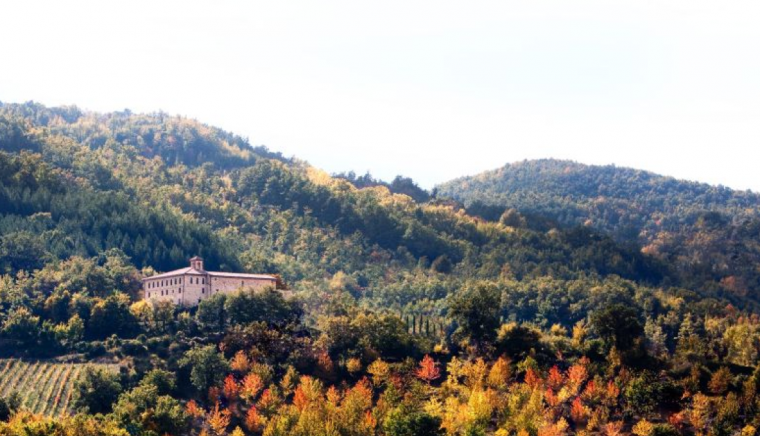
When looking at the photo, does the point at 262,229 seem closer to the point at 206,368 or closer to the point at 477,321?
the point at 477,321

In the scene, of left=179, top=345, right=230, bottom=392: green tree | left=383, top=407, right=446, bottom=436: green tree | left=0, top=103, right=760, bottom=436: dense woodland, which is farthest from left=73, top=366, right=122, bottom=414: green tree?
left=383, top=407, right=446, bottom=436: green tree

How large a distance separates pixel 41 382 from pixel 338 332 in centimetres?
2751

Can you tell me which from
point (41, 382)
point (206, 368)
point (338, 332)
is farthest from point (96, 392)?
point (338, 332)

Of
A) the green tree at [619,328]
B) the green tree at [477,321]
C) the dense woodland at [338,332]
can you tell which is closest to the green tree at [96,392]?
the dense woodland at [338,332]

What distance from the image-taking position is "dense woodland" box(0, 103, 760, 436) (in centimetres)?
8212

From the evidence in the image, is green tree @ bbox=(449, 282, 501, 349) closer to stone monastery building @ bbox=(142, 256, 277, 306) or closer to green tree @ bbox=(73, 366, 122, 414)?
stone monastery building @ bbox=(142, 256, 277, 306)

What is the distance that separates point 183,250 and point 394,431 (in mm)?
63888

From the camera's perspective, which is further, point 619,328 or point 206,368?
point 619,328

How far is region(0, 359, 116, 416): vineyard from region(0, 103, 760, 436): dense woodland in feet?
6.36

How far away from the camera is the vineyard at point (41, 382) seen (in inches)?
3319

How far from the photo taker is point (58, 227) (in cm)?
12950

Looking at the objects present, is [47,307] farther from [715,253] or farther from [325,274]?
[715,253]

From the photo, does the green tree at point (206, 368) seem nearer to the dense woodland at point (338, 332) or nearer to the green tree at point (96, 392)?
the dense woodland at point (338, 332)

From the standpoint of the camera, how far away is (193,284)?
4355 inches
